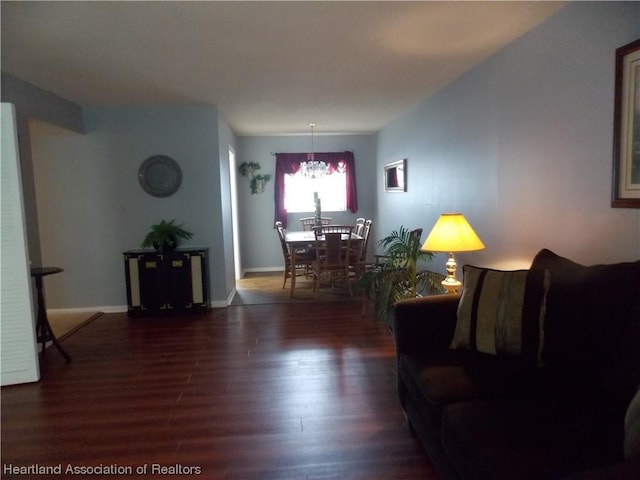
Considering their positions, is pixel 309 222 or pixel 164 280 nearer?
pixel 164 280

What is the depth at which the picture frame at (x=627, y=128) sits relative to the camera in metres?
1.74

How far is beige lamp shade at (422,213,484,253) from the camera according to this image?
8.18ft

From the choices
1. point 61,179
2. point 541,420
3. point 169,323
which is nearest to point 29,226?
point 61,179

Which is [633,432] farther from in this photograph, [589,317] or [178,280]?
[178,280]

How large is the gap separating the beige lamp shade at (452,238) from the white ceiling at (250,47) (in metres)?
1.21

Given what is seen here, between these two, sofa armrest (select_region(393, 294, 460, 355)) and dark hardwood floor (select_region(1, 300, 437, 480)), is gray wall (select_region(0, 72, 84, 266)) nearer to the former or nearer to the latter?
dark hardwood floor (select_region(1, 300, 437, 480))

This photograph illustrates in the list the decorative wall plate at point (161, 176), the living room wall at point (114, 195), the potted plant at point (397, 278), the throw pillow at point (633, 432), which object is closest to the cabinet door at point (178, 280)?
the living room wall at point (114, 195)

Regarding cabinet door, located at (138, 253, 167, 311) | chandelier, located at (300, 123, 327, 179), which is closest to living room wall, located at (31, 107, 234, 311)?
cabinet door, located at (138, 253, 167, 311)

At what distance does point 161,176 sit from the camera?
4457 millimetres

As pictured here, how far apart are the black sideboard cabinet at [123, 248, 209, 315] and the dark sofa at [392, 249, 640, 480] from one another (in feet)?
9.26

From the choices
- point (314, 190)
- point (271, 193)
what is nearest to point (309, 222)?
point (314, 190)

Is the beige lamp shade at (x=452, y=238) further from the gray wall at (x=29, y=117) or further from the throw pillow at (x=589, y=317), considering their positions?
the gray wall at (x=29, y=117)

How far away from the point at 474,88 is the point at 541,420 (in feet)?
8.80

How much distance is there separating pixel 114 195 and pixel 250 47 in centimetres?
273
